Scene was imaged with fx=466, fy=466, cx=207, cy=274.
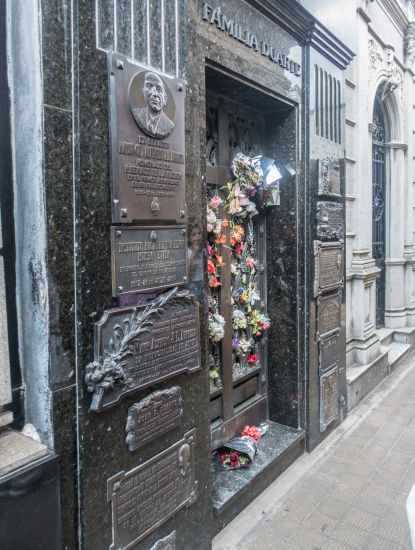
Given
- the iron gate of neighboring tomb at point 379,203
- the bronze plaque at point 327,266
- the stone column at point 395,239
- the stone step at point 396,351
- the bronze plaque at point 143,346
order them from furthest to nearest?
the stone column at point 395,239
the iron gate of neighboring tomb at point 379,203
the stone step at point 396,351
the bronze plaque at point 327,266
the bronze plaque at point 143,346

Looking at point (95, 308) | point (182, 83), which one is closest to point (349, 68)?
point (182, 83)

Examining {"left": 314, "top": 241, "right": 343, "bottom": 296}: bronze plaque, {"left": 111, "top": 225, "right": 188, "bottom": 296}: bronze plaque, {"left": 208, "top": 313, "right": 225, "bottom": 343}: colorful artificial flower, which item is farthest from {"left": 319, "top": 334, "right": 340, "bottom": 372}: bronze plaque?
{"left": 111, "top": 225, "right": 188, "bottom": 296}: bronze plaque

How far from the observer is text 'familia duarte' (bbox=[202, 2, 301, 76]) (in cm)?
296

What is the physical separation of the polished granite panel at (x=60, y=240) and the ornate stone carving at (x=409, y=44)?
24.3 feet

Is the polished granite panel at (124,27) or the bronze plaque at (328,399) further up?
the polished granite panel at (124,27)

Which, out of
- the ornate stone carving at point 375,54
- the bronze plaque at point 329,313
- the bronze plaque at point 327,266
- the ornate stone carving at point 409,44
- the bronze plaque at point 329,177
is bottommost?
the bronze plaque at point 329,313

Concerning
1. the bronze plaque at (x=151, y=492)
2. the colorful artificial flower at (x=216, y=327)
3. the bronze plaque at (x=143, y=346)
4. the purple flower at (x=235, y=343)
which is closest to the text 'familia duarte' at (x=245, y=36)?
the bronze plaque at (x=143, y=346)

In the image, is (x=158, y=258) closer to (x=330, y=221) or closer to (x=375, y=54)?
(x=330, y=221)

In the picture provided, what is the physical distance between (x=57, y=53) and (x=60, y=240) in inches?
30.4

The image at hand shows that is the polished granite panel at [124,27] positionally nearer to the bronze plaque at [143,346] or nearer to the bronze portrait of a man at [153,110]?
the bronze portrait of a man at [153,110]

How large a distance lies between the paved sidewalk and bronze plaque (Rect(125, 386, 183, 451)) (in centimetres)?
109

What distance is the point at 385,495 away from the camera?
3.56 m

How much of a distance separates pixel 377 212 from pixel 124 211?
20.3 ft

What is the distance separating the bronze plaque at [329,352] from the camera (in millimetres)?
4426
